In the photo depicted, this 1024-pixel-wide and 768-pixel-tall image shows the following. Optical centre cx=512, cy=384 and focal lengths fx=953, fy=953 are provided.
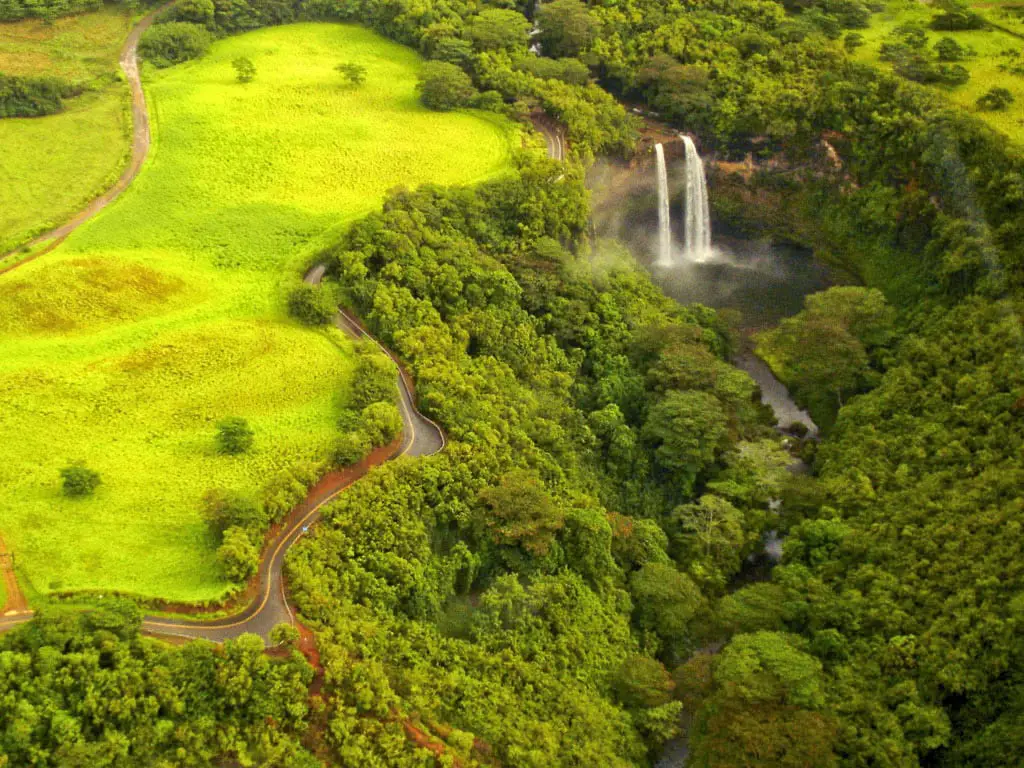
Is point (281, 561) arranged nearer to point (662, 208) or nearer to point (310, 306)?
point (310, 306)

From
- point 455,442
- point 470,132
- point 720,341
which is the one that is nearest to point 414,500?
point 455,442

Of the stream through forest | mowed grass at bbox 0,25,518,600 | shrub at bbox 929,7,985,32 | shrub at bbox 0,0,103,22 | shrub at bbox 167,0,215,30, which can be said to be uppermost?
shrub at bbox 929,7,985,32

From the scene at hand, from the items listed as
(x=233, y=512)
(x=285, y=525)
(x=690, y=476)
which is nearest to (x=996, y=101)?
(x=690, y=476)

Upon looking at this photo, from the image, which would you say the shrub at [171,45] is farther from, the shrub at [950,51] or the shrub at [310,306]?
the shrub at [950,51]

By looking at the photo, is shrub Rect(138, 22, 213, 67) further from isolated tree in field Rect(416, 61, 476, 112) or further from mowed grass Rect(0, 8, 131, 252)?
isolated tree in field Rect(416, 61, 476, 112)

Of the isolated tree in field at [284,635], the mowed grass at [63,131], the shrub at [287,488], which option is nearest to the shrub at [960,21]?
the mowed grass at [63,131]

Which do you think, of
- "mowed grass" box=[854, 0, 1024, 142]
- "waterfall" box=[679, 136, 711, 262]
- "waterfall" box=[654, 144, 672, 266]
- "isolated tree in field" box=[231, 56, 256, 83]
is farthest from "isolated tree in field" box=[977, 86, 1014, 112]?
"isolated tree in field" box=[231, 56, 256, 83]

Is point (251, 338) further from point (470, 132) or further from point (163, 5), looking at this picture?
point (163, 5)

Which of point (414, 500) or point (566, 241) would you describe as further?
point (566, 241)
